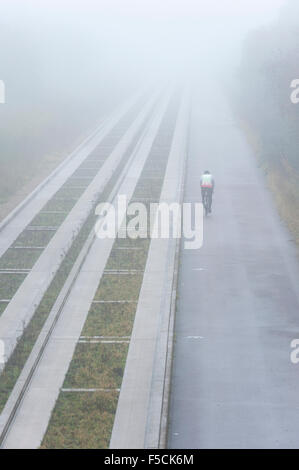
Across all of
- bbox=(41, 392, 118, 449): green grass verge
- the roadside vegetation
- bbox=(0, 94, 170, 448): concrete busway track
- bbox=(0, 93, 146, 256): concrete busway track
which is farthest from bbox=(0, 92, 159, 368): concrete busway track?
the roadside vegetation

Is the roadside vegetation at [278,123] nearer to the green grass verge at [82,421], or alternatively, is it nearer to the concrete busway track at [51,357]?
the concrete busway track at [51,357]

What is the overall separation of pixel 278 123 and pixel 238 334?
23485 mm

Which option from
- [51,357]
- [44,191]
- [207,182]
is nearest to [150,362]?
[51,357]

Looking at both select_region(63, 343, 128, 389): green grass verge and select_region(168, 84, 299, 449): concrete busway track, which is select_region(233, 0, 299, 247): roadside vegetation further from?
select_region(63, 343, 128, 389): green grass verge

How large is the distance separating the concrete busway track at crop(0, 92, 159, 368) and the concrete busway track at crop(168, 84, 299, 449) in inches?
130

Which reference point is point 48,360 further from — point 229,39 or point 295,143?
point 229,39

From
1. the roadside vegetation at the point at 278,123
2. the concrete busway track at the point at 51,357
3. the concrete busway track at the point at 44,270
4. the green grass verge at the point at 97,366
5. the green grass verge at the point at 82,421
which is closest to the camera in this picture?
the green grass verge at the point at 82,421

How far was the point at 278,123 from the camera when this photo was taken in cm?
3825

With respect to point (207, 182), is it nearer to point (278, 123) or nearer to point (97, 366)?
point (278, 123)

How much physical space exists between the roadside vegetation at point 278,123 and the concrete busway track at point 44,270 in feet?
22.2

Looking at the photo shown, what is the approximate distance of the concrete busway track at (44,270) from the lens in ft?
55.5

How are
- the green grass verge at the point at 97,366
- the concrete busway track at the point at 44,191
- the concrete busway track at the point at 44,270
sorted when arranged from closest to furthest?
the green grass verge at the point at 97,366, the concrete busway track at the point at 44,270, the concrete busway track at the point at 44,191

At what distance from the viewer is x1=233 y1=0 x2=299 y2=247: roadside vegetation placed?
29444mm

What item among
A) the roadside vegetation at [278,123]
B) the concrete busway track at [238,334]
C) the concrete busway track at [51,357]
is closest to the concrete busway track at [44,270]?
the concrete busway track at [51,357]
